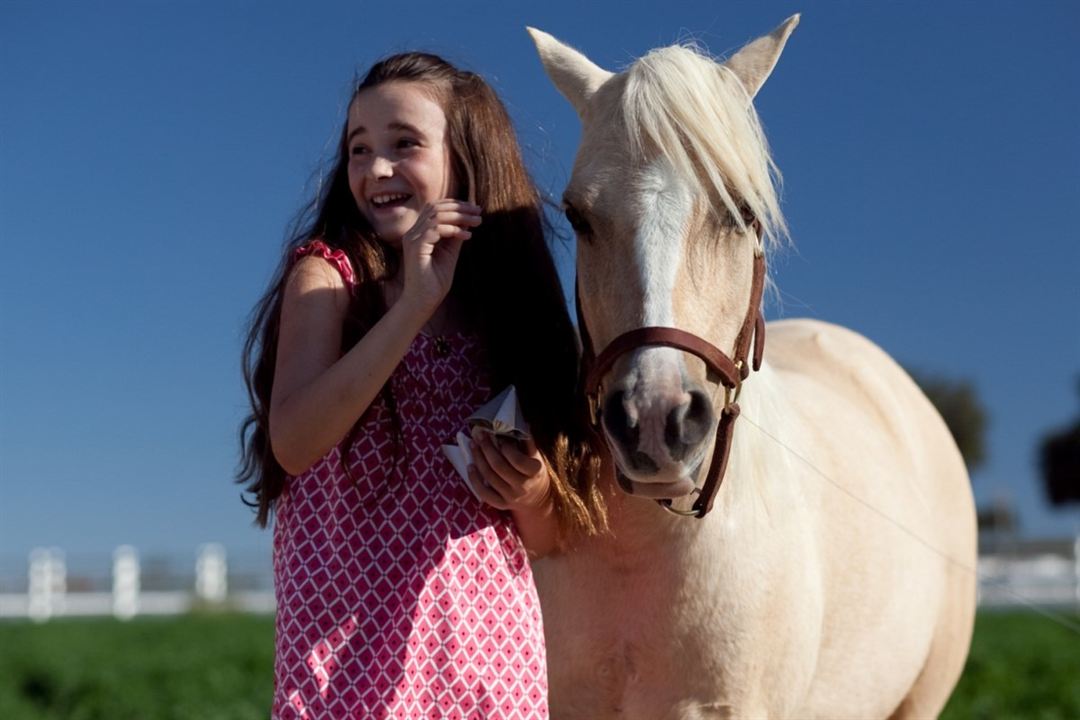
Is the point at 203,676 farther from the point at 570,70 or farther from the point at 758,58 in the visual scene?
the point at 758,58

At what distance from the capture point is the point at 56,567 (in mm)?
24109

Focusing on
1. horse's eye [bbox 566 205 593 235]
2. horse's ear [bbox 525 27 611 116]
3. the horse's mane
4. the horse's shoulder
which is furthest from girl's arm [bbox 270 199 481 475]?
the horse's shoulder

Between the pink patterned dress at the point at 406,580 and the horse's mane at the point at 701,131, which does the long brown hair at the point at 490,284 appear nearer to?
the pink patterned dress at the point at 406,580

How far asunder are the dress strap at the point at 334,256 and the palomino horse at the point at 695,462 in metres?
0.50

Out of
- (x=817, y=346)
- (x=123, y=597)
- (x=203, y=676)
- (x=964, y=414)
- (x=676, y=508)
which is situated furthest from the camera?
(x=964, y=414)

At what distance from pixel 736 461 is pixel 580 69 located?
987 mm

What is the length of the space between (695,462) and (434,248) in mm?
625

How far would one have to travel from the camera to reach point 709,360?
241 centimetres

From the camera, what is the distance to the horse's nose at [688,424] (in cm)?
224

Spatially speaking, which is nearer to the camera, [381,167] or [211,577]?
[381,167]

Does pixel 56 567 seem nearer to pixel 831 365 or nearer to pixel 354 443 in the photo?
pixel 831 365

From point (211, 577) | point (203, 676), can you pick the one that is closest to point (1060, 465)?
point (211, 577)

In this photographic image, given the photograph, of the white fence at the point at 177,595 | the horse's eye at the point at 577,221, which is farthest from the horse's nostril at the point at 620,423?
the white fence at the point at 177,595

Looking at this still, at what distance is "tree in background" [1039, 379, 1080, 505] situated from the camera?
48.8 m
